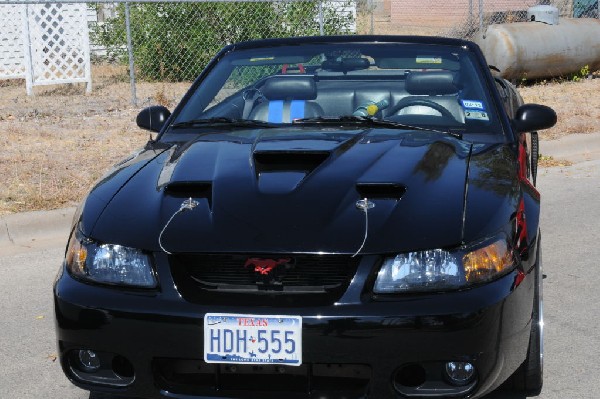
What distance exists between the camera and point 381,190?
380 cm

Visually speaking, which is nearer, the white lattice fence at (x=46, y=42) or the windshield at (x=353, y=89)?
the windshield at (x=353, y=89)

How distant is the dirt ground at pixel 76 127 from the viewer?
842cm

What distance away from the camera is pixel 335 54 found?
5617 mm

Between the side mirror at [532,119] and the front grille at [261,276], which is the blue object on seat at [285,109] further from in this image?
the front grille at [261,276]

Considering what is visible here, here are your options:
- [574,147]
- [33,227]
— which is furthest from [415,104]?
[574,147]

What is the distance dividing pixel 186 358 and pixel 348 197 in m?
0.81

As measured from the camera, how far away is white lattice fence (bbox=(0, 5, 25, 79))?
16.7 meters

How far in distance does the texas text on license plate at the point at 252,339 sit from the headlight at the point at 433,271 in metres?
0.32

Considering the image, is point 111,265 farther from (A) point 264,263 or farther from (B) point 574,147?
(B) point 574,147

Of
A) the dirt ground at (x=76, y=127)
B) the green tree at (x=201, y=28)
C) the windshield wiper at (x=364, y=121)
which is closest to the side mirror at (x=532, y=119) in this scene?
the windshield wiper at (x=364, y=121)

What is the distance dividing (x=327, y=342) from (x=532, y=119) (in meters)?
2.13

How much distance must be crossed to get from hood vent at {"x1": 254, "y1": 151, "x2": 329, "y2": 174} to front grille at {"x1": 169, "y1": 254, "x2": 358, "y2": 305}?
23.4 inches

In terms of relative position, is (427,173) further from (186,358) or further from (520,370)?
(186,358)

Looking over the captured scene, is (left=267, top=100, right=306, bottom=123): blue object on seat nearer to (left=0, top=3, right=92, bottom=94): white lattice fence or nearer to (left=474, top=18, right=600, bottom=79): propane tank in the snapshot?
(left=474, top=18, right=600, bottom=79): propane tank
